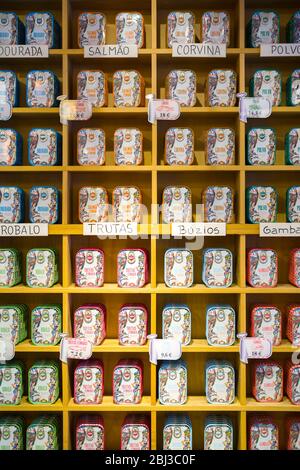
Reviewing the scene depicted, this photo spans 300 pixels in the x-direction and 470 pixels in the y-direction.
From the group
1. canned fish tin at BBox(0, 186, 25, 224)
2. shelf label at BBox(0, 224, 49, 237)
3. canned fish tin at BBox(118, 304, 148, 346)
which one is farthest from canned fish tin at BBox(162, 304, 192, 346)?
canned fish tin at BBox(0, 186, 25, 224)

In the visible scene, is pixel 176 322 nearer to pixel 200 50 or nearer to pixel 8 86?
pixel 200 50

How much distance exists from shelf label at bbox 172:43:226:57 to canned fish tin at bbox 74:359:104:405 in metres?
1.64

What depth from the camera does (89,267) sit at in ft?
7.73

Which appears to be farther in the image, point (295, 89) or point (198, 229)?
point (295, 89)

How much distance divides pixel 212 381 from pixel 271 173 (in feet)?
3.82

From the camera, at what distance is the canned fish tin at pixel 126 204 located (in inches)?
92.9

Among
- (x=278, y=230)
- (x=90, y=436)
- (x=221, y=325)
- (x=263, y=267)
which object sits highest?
(x=278, y=230)

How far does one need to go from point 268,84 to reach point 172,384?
1.60m

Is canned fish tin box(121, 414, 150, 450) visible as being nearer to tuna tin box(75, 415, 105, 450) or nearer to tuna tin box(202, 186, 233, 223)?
tuna tin box(75, 415, 105, 450)

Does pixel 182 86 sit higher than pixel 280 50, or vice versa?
pixel 280 50

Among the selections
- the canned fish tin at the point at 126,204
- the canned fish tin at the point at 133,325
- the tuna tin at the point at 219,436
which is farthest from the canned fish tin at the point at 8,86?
the tuna tin at the point at 219,436

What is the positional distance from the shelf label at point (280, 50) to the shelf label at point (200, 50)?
200 mm

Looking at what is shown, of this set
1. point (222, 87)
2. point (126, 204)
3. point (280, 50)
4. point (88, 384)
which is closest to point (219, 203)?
point (126, 204)

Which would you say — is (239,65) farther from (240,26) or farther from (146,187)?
(146,187)
